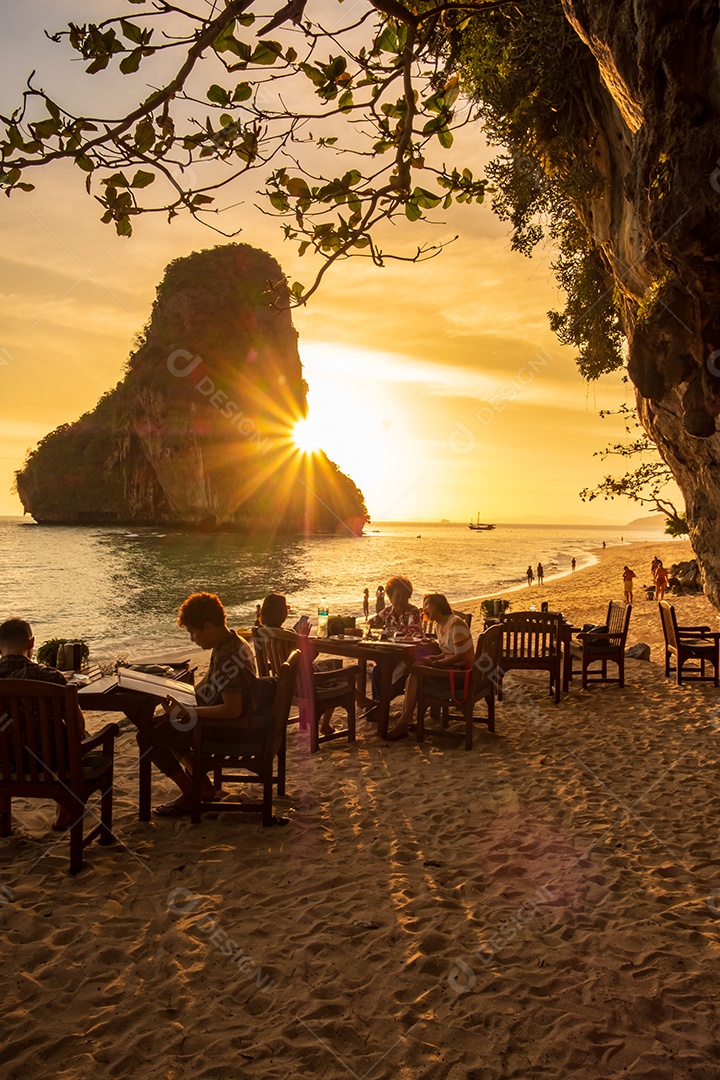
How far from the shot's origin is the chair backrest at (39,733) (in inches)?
147

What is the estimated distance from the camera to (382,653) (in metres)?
6.72

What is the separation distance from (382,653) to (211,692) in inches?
95.3

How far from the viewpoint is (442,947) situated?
3.28 meters

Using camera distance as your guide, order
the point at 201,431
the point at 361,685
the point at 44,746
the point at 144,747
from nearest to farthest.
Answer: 1. the point at 44,746
2. the point at 144,747
3. the point at 361,685
4. the point at 201,431

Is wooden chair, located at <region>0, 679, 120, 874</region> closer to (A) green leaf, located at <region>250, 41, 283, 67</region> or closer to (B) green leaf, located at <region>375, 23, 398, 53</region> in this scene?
(A) green leaf, located at <region>250, 41, 283, 67</region>

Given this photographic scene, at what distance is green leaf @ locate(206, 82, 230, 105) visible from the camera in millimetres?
2107

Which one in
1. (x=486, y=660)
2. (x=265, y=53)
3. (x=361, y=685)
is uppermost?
(x=265, y=53)

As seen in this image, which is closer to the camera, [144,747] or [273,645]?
[144,747]

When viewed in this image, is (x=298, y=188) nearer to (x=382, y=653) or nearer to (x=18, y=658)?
(x=18, y=658)

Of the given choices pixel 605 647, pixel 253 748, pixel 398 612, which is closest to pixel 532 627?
pixel 605 647

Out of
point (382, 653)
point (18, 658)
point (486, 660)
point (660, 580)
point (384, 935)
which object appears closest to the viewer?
point (384, 935)

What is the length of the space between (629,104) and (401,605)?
199 inches

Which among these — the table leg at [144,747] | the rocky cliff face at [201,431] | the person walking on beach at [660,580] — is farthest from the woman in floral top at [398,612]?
the rocky cliff face at [201,431]

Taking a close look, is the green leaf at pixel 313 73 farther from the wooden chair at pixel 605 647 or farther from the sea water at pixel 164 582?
the sea water at pixel 164 582
